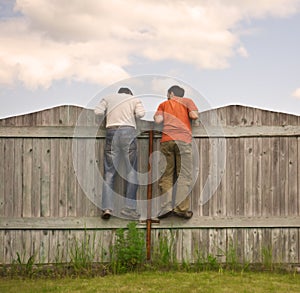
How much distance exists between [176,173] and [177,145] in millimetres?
380

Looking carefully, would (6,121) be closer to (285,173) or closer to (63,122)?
(63,122)

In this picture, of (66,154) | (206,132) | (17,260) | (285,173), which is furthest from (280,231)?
(17,260)

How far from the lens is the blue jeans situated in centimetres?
728

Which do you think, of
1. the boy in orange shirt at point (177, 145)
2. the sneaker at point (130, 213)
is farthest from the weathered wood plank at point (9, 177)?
the boy in orange shirt at point (177, 145)

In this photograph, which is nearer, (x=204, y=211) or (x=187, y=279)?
(x=187, y=279)

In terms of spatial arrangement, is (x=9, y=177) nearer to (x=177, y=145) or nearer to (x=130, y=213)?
(x=130, y=213)

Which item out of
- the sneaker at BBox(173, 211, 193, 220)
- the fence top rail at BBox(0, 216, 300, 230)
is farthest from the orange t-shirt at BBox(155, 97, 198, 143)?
the fence top rail at BBox(0, 216, 300, 230)

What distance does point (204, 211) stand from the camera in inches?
299

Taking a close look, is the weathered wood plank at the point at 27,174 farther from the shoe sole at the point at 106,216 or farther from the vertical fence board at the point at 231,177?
the vertical fence board at the point at 231,177

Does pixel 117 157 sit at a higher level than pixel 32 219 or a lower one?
higher

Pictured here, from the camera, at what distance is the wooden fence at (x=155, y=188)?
750 centimetres

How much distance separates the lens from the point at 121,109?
23.9 ft

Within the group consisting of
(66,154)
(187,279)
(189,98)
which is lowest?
(187,279)

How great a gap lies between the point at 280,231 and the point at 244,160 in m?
1.09
